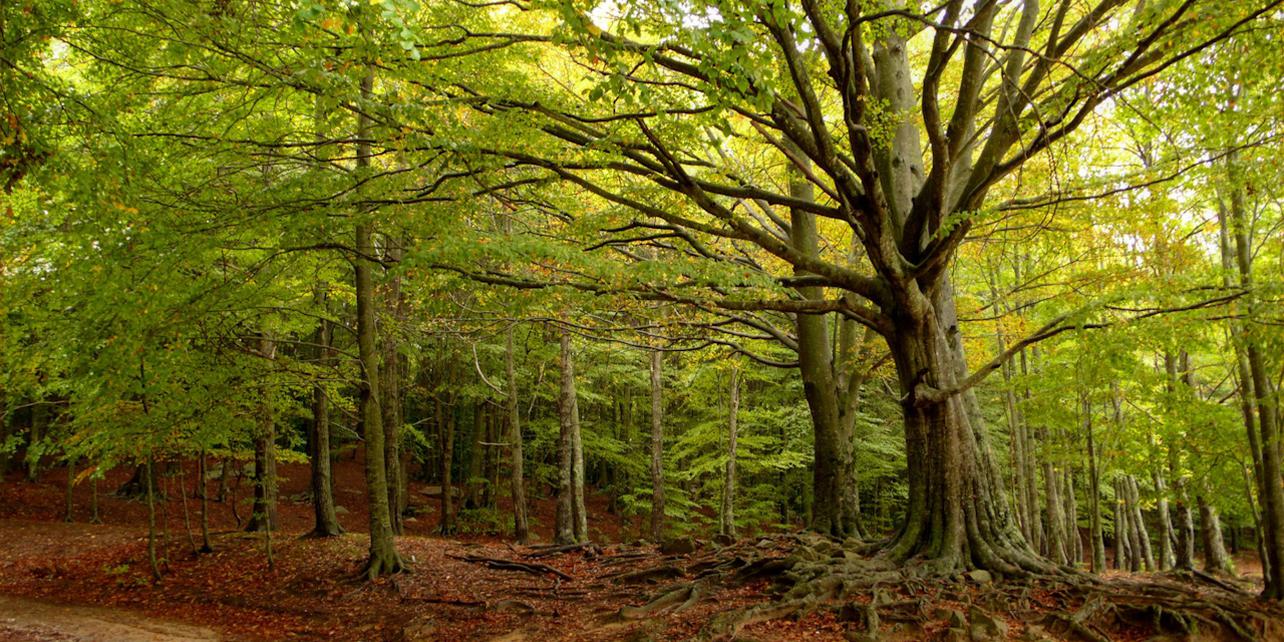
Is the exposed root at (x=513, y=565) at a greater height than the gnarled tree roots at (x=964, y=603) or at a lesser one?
lesser

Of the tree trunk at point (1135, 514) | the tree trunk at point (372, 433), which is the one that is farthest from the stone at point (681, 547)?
the tree trunk at point (1135, 514)

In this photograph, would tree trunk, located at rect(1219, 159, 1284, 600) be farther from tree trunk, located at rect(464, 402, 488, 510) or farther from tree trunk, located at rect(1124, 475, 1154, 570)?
tree trunk, located at rect(464, 402, 488, 510)

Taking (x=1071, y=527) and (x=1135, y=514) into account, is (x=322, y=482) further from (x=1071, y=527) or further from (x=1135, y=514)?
(x=1135, y=514)

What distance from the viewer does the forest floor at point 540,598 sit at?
237 inches

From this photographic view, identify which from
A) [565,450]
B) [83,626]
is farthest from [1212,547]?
[83,626]

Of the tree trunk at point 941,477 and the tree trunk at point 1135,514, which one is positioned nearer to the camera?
the tree trunk at point 941,477

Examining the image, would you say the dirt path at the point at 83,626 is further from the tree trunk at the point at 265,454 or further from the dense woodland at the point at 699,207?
the tree trunk at the point at 265,454

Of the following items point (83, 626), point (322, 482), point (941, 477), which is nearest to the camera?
point (83, 626)

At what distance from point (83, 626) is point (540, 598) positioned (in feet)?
17.1

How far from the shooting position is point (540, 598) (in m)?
8.40

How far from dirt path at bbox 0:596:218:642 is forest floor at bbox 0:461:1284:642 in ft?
0.09

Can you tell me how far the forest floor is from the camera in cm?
602

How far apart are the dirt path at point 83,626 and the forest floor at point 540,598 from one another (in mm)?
27

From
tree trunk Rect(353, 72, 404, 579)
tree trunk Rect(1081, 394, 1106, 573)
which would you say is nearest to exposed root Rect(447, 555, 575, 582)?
tree trunk Rect(353, 72, 404, 579)
